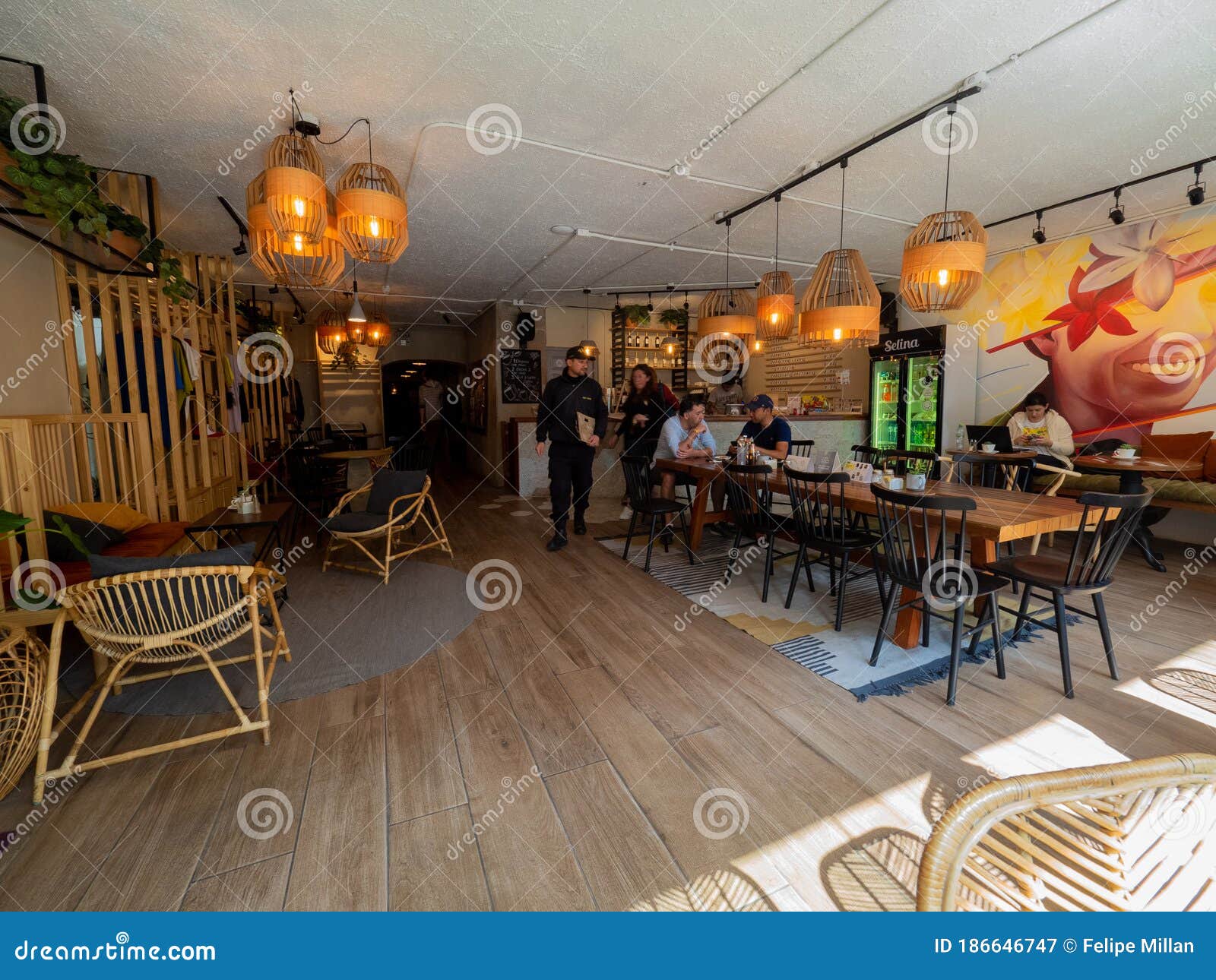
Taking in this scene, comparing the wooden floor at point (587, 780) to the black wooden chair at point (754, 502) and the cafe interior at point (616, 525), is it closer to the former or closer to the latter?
the cafe interior at point (616, 525)

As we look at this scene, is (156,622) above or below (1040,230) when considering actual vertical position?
below

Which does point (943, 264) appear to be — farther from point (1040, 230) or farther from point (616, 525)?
point (616, 525)

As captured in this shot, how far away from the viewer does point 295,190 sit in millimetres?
2801

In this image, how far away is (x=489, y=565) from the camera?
16.3 feet

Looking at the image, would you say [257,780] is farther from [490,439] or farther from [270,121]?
[490,439]

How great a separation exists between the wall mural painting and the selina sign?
1.61ft

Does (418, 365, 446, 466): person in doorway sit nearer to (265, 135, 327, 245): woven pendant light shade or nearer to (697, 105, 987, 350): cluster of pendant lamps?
(697, 105, 987, 350): cluster of pendant lamps

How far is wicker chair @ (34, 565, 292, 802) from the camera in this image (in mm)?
2045

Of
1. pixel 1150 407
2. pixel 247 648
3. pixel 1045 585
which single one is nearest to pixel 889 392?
pixel 1150 407

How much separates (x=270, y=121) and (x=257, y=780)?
357cm

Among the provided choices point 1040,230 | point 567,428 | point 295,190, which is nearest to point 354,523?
point 567,428

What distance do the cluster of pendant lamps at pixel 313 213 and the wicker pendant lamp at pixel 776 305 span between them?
2.94 m

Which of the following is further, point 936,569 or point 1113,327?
point 1113,327

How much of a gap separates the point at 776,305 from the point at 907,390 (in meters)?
4.04
